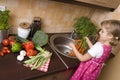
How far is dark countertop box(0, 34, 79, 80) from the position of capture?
3.27 feet

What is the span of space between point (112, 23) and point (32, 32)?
0.66 m

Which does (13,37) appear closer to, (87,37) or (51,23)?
(51,23)

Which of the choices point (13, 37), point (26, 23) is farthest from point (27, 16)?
point (13, 37)

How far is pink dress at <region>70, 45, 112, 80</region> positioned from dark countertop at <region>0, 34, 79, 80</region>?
0.07m

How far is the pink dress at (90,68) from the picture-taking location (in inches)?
48.8

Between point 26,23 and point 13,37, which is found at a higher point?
point 26,23

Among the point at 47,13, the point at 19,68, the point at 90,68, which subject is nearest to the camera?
the point at 19,68

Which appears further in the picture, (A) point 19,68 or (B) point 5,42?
(B) point 5,42

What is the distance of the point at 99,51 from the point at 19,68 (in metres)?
0.57

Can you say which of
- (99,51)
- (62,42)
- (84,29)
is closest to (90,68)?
(99,51)

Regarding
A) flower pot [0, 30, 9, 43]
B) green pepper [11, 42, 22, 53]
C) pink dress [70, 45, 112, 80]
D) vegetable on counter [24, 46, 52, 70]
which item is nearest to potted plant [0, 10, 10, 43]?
flower pot [0, 30, 9, 43]

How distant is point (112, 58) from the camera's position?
168 centimetres

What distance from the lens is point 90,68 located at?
1.28m

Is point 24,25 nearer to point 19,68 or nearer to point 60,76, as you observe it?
point 19,68
